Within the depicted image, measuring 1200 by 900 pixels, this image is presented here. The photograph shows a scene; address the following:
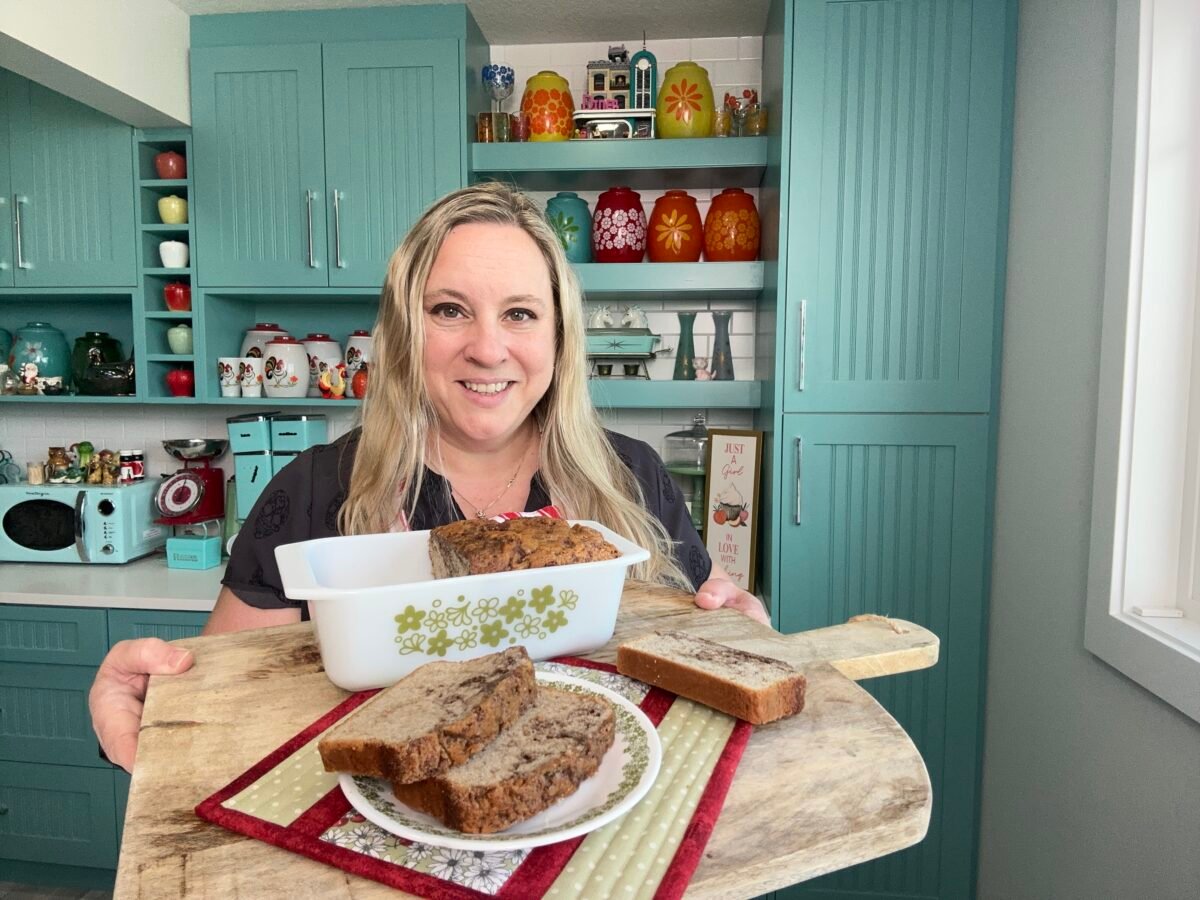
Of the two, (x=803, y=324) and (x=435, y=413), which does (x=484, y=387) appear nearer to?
(x=435, y=413)

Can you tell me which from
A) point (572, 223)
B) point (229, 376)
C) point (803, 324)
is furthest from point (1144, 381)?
point (229, 376)

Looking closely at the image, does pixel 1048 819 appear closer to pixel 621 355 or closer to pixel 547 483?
pixel 547 483

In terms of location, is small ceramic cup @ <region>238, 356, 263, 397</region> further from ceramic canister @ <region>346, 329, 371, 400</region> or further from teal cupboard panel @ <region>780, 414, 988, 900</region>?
teal cupboard panel @ <region>780, 414, 988, 900</region>

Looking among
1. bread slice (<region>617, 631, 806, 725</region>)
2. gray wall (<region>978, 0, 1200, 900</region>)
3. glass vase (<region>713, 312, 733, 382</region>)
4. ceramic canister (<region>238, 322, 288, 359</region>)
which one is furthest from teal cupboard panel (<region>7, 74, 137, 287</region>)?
gray wall (<region>978, 0, 1200, 900</region>)

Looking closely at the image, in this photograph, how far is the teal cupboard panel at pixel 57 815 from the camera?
2389mm

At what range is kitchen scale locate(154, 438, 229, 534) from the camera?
2.59m

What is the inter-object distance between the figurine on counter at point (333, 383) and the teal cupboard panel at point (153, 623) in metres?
0.79

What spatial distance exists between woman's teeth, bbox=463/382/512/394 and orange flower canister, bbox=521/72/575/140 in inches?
58.9

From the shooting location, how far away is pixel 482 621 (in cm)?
73

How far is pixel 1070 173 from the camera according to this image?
69.1 inches

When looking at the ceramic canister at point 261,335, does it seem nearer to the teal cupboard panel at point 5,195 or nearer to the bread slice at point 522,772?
the teal cupboard panel at point 5,195

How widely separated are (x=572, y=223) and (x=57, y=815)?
245cm

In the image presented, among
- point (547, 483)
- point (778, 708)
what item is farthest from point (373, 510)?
point (778, 708)

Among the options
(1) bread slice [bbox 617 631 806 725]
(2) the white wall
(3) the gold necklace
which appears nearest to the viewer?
(1) bread slice [bbox 617 631 806 725]
